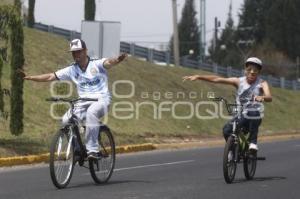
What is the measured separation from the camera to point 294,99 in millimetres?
45875

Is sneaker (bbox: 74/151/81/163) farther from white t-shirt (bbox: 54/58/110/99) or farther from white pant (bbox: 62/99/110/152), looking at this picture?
white t-shirt (bbox: 54/58/110/99)

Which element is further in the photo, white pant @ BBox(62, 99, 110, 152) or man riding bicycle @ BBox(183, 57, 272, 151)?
man riding bicycle @ BBox(183, 57, 272, 151)

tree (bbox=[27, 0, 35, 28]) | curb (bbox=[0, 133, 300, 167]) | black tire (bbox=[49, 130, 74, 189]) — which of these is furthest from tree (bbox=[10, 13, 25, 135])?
tree (bbox=[27, 0, 35, 28])

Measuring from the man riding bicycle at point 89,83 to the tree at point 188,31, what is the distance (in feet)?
321

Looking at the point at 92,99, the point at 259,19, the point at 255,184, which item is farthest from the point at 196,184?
the point at 259,19

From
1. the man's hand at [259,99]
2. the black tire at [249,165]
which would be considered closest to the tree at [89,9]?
the black tire at [249,165]

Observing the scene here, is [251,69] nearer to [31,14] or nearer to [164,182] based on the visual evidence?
[164,182]

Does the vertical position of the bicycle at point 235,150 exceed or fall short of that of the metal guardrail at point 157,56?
it falls short

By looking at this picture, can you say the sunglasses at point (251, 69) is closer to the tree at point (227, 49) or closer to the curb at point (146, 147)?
the curb at point (146, 147)

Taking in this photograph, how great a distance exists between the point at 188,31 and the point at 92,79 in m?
104

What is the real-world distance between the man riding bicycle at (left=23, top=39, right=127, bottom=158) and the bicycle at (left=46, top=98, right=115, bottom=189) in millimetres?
127

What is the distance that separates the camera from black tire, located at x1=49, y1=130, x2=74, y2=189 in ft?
34.0

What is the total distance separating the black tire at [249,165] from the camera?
11.8 meters

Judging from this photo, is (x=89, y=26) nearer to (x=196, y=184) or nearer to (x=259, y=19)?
(x=196, y=184)
